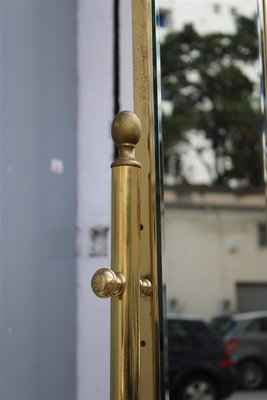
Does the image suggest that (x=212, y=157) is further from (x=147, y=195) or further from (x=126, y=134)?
(x=126, y=134)

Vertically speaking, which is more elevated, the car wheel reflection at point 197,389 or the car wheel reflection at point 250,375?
the car wheel reflection at point 197,389

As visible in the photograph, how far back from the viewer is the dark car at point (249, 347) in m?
6.21

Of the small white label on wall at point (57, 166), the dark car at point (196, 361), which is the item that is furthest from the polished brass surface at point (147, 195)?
the dark car at point (196, 361)

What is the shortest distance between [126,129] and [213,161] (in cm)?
923

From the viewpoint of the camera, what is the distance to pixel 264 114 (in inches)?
43.5

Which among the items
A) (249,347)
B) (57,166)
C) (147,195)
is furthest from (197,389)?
(147,195)

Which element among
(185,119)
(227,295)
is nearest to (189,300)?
(227,295)

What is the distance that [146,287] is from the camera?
0.82 metres

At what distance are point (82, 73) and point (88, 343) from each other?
1.68 ft

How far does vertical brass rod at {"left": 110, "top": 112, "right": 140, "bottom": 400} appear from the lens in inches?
27.3

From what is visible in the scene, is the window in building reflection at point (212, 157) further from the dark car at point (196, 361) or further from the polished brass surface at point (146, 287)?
the polished brass surface at point (146, 287)

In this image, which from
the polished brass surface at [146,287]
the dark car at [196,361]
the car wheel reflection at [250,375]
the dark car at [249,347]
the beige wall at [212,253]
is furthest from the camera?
the beige wall at [212,253]

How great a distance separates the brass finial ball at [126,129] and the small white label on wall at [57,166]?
39cm

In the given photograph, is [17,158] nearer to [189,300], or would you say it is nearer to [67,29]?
[67,29]
